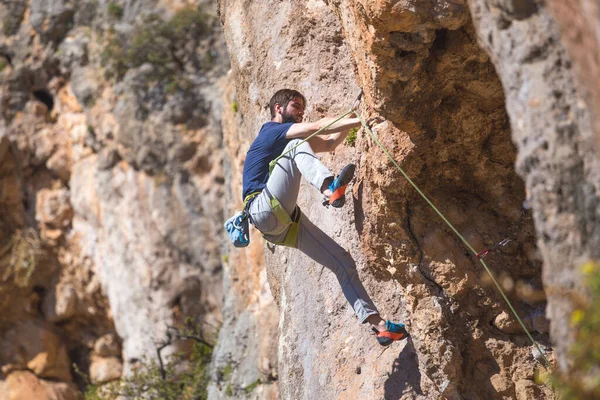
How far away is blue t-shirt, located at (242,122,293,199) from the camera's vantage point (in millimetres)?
5926

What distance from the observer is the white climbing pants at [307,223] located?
5629 mm

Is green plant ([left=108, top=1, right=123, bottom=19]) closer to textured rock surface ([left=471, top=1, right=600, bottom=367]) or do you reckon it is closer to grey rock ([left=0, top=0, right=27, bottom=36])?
grey rock ([left=0, top=0, right=27, bottom=36])

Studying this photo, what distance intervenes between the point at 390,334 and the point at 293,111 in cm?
180

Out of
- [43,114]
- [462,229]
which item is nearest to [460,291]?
[462,229]

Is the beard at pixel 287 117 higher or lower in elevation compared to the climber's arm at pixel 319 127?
higher

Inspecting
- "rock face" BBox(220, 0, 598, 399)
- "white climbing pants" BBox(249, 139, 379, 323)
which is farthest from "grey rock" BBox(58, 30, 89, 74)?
"white climbing pants" BBox(249, 139, 379, 323)

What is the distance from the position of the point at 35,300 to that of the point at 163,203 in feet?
12.1

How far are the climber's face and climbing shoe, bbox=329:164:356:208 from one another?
31.6 inches

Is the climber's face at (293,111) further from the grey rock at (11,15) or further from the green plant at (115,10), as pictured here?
the grey rock at (11,15)

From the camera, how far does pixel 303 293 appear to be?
271 inches

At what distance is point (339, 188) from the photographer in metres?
5.45

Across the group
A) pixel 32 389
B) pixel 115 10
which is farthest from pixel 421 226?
pixel 32 389

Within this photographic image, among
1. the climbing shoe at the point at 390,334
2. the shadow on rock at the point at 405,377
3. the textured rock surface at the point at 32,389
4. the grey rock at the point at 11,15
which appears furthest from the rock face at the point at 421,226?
the grey rock at the point at 11,15

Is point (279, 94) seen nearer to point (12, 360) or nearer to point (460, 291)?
point (460, 291)
